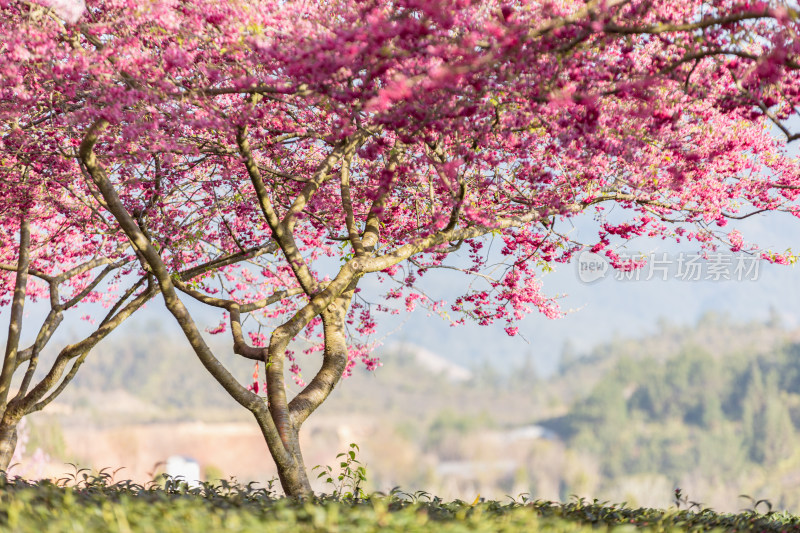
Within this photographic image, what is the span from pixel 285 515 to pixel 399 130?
9.70 feet

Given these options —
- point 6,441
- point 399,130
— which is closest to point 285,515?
point 399,130

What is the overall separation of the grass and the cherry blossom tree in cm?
181

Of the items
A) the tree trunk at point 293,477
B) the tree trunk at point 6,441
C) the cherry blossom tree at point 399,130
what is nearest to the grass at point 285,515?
the tree trunk at point 293,477

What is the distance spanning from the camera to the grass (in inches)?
197

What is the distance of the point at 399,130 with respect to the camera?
6.38 m

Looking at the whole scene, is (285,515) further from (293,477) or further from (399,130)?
(399,130)

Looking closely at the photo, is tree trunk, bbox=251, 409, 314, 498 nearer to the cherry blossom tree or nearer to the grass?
the cherry blossom tree

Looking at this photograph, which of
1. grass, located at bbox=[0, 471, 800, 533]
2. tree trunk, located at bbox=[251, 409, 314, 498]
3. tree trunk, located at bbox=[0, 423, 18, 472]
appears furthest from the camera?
tree trunk, located at bbox=[0, 423, 18, 472]

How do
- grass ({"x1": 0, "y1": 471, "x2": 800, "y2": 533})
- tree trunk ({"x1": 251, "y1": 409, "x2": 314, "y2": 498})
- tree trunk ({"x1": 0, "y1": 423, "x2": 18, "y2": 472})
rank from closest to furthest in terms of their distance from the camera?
grass ({"x1": 0, "y1": 471, "x2": 800, "y2": 533}), tree trunk ({"x1": 251, "y1": 409, "x2": 314, "y2": 498}), tree trunk ({"x1": 0, "y1": 423, "x2": 18, "y2": 472})

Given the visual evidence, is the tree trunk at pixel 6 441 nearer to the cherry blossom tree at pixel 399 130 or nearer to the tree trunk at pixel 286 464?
the cherry blossom tree at pixel 399 130

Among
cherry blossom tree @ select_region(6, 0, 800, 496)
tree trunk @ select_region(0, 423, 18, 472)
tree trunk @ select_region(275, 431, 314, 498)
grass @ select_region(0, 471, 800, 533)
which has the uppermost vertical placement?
cherry blossom tree @ select_region(6, 0, 800, 496)

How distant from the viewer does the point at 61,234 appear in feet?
41.6

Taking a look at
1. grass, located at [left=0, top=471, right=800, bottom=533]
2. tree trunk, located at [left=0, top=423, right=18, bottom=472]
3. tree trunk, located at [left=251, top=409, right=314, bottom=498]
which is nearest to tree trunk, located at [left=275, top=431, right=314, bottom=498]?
tree trunk, located at [left=251, top=409, right=314, bottom=498]

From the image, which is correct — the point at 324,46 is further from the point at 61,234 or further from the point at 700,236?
the point at 61,234
